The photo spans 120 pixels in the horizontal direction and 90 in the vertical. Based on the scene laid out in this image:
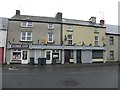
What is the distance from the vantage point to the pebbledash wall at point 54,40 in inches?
960

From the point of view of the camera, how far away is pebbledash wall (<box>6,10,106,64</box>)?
80.0 ft

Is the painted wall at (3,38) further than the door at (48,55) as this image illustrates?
No

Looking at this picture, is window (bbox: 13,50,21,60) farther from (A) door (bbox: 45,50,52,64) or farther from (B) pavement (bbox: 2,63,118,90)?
(B) pavement (bbox: 2,63,118,90)

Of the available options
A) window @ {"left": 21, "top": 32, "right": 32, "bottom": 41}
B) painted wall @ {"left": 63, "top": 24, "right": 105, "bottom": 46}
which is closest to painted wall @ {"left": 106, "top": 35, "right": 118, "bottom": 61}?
painted wall @ {"left": 63, "top": 24, "right": 105, "bottom": 46}

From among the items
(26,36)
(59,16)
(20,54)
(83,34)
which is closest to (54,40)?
(26,36)

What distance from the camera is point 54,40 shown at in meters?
26.0

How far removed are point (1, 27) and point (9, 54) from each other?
186 inches

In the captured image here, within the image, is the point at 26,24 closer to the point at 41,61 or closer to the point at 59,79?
the point at 41,61

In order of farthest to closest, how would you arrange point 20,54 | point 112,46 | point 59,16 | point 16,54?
point 112,46 < point 59,16 < point 20,54 < point 16,54

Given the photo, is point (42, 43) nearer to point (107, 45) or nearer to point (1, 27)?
point (1, 27)

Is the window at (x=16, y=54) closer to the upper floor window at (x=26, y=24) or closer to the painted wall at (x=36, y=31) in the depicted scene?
the painted wall at (x=36, y=31)

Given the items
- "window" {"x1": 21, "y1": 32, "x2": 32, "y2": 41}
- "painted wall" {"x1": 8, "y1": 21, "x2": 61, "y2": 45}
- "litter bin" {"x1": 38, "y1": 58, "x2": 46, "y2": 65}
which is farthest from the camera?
"window" {"x1": 21, "y1": 32, "x2": 32, "y2": 41}

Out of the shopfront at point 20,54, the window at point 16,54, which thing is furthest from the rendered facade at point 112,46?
the window at point 16,54

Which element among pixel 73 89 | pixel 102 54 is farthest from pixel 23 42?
pixel 73 89
